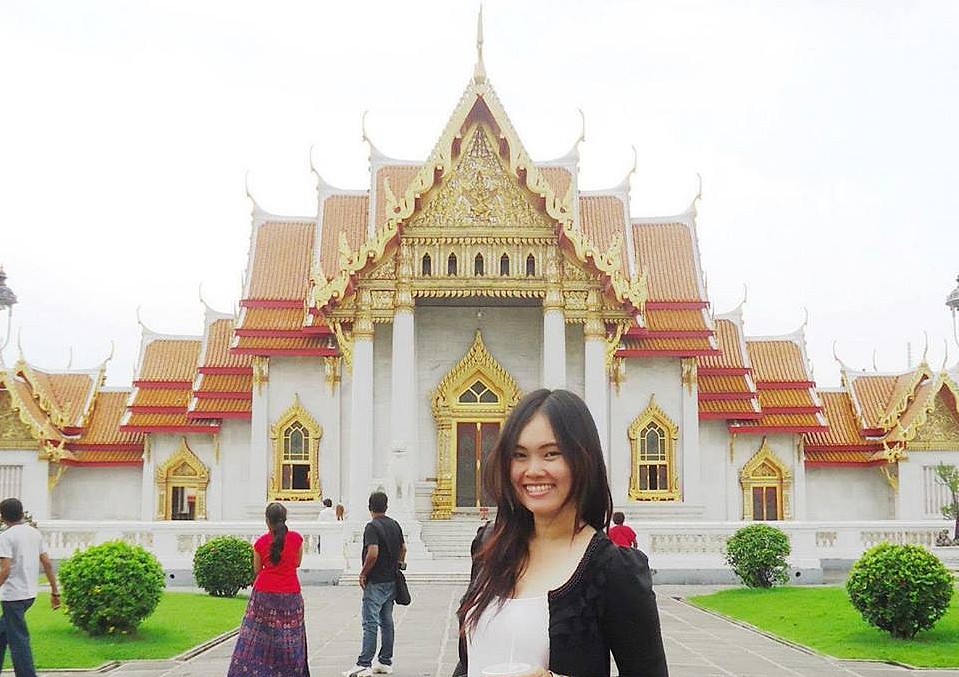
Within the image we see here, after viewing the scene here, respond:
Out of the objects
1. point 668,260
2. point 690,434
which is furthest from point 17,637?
point 668,260

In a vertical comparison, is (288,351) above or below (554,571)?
above

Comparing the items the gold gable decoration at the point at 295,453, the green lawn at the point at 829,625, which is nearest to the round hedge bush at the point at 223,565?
the green lawn at the point at 829,625

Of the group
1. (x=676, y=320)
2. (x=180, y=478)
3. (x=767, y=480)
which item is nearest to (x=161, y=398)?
(x=180, y=478)

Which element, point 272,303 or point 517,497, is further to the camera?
point 272,303

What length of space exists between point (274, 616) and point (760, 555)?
12.1 m

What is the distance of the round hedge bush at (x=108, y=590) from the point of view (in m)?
12.5

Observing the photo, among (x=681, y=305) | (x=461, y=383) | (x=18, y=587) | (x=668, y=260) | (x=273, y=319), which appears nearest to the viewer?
(x=18, y=587)

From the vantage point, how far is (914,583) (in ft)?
41.2

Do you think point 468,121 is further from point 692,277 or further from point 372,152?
point 692,277

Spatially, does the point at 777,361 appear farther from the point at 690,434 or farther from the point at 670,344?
the point at 690,434

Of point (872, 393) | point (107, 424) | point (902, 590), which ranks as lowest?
point (902, 590)

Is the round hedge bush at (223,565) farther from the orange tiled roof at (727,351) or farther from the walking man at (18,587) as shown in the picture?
the orange tiled roof at (727,351)

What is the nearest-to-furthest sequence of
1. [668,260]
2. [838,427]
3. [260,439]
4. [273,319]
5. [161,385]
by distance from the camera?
[260,439], [273,319], [161,385], [668,260], [838,427]

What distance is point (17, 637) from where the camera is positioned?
340 inches
